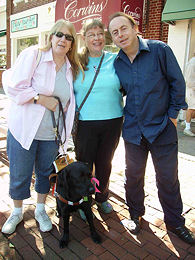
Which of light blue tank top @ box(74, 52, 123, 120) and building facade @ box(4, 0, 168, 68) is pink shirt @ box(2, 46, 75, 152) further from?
building facade @ box(4, 0, 168, 68)

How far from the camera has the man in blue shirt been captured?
226cm

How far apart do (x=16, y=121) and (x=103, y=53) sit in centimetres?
116

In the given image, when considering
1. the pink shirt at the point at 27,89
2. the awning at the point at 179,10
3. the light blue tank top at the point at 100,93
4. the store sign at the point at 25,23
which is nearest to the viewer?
the pink shirt at the point at 27,89

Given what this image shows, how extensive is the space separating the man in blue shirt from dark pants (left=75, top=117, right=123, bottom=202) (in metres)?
0.16

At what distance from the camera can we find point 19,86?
225 centimetres

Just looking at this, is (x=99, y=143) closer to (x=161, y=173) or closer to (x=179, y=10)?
(x=161, y=173)

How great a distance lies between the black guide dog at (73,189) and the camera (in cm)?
228

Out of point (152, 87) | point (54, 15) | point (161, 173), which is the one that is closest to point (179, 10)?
point (152, 87)

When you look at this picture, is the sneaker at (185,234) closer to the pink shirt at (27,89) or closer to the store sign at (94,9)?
the pink shirt at (27,89)

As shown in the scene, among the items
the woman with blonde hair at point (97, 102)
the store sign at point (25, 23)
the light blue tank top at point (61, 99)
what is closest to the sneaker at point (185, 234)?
the woman with blonde hair at point (97, 102)

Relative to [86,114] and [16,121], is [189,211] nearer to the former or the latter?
[86,114]

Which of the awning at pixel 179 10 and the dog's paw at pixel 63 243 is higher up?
the awning at pixel 179 10

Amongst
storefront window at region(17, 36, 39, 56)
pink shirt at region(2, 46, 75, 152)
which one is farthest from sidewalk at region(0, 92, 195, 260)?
storefront window at region(17, 36, 39, 56)

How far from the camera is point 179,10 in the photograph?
6113 millimetres
